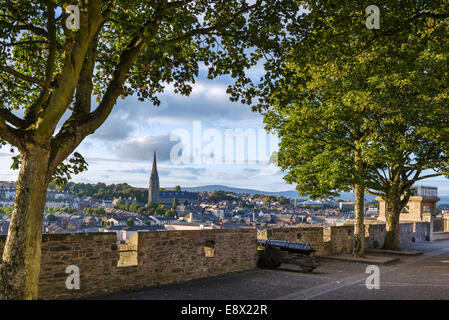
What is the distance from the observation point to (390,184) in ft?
75.8

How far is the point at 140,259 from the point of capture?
11.2 metres

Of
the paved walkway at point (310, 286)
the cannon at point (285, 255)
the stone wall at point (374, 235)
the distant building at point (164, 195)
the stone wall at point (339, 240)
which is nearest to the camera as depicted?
the paved walkway at point (310, 286)

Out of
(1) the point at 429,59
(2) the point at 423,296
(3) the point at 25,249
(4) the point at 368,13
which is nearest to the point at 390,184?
(1) the point at 429,59

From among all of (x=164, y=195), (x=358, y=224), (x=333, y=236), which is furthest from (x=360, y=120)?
(x=164, y=195)

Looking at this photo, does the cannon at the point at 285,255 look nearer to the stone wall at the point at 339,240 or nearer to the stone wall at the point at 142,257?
the stone wall at the point at 142,257

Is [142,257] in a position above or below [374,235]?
above

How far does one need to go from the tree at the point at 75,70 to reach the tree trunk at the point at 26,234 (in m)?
0.02

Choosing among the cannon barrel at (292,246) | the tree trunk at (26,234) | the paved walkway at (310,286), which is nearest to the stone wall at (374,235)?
the paved walkway at (310,286)

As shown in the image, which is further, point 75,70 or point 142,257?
point 142,257

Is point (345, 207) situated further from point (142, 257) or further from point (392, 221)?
point (142, 257)

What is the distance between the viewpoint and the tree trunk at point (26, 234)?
7145 millimetres

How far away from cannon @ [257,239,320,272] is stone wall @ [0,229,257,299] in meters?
0.58

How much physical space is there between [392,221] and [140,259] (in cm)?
1651
